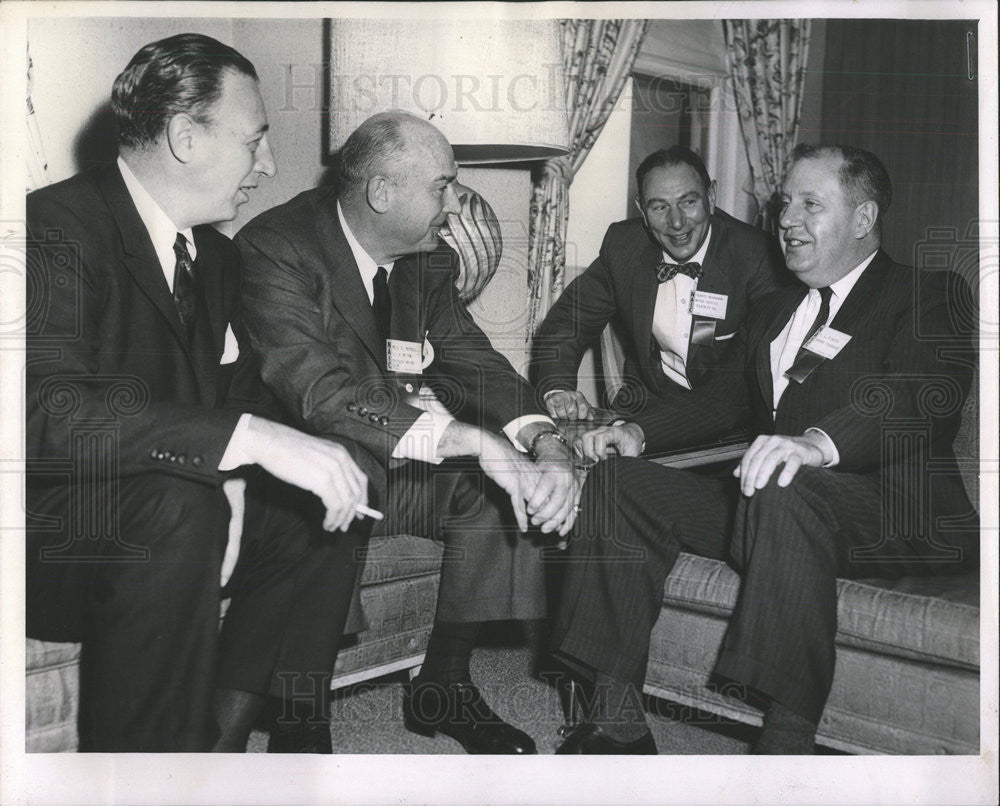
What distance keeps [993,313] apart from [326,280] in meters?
1.81

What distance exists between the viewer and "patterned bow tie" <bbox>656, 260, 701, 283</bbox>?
2.70m

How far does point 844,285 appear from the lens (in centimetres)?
251

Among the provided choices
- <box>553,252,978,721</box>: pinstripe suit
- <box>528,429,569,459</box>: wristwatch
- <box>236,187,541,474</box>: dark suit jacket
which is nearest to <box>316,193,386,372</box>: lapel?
<box>236,187,541,474</box>: dark suit jacket

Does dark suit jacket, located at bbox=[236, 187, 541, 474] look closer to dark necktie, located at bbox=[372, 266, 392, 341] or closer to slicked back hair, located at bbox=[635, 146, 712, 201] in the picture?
dark necktie, located at bbox=[372, 266, 392, 341]

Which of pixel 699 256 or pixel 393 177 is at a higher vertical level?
pixel 393 177

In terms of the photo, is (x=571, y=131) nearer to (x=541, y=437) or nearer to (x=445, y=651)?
(x=541, y=437)

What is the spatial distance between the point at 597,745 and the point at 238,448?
1199 mm

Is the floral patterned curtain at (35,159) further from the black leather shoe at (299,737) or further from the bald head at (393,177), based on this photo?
the black leather shoe at (299,737)

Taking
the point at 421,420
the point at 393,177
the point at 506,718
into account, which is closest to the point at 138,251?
the point at 393,177

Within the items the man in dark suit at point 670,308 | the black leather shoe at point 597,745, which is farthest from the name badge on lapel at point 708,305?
the black leather shoe at point 597,745

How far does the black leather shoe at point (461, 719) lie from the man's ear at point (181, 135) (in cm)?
150

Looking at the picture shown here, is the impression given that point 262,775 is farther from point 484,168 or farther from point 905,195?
point 905,195

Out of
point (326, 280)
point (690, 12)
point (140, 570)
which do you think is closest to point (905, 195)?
point (690, 12)

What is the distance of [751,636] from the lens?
7.52 feet
